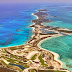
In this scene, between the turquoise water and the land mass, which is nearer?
the land mass

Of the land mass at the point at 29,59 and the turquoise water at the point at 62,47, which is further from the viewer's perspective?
the turquoise water at the point at 62,47

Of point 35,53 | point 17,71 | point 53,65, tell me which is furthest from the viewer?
point 35,53

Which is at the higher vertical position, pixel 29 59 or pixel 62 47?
pixel 62 47

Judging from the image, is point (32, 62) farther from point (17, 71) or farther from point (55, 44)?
point (55, 44)

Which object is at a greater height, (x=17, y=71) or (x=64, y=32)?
(x=64, y=32)

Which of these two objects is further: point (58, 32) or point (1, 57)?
point (58, 32)

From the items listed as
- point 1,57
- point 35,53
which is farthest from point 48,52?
point 1,57

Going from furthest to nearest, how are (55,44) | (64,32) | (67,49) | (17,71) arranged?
(64,32)
(55,44)
(67,49)
(17,71)

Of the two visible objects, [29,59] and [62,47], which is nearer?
[29,59]
